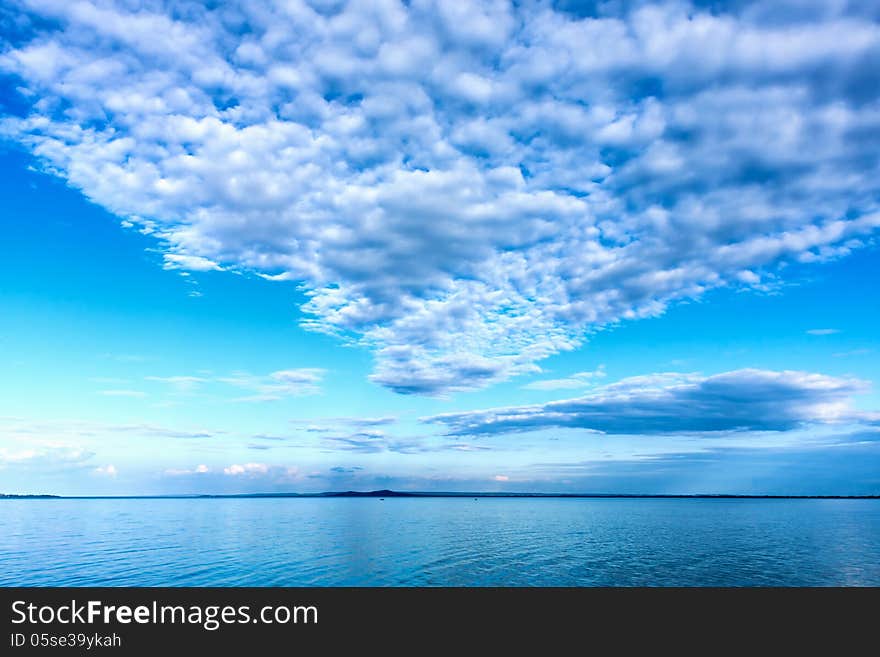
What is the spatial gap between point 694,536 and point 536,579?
2331 inches

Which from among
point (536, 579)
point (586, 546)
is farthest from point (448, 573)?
point (586, 546)

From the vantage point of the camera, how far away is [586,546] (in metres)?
74.7
